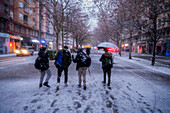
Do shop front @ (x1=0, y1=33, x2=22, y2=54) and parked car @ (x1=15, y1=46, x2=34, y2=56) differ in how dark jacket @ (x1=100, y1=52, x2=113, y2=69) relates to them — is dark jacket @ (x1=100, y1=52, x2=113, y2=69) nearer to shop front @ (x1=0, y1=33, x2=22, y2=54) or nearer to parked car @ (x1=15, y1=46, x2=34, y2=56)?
parked car @ (x1=15, y1=46, x2=34, y2=56)

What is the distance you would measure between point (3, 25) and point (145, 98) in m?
31.9

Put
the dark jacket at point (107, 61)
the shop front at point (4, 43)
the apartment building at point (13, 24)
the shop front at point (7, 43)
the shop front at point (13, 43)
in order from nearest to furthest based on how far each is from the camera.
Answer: the dark jacket at point (107, 61) < the apartment building at point (13, 24) < the shop front at point (4, 43) < the shop front at point (7, 43) < the shop front at point (13, 43)

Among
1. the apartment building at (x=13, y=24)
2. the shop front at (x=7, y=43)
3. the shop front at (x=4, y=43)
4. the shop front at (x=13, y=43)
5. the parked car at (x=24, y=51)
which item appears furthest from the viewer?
the shop front at (x=13, y=43)

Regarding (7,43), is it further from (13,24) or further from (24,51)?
(24,51)

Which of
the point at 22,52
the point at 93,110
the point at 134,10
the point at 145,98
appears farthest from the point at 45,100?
the point at 22,52

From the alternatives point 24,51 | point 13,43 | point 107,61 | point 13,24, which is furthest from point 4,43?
point 107,61

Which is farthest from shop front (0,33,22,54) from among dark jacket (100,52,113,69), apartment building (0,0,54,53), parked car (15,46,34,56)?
dark jacket (100,52,113,69)

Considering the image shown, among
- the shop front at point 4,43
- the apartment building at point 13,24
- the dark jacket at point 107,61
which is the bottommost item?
the dark jacket at point 107,61

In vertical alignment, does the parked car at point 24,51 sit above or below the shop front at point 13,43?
below

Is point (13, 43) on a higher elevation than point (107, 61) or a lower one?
higher

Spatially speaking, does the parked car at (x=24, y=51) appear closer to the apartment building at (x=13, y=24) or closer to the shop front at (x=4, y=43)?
the apartment building at (x=13, y=24)

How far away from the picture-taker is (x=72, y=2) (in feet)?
46.1

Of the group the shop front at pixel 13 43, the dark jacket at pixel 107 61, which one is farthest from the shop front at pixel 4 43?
the dark jacket at pixel 107 61

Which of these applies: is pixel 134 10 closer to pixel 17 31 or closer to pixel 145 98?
pixel 145 98
